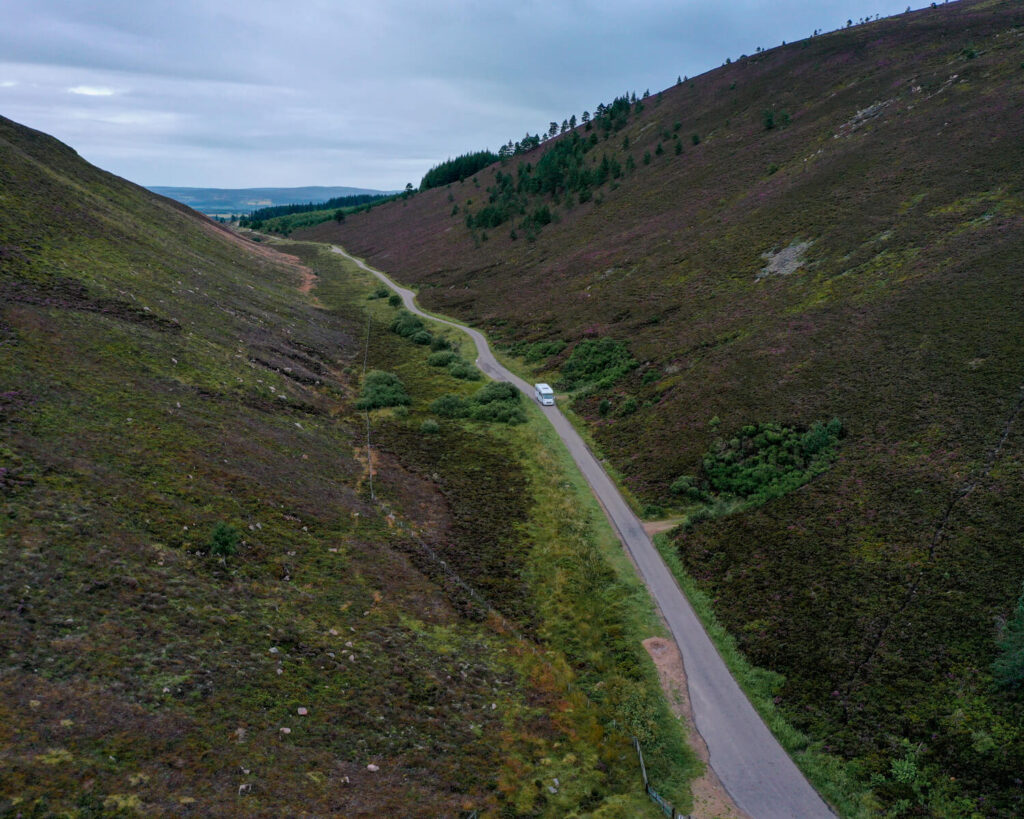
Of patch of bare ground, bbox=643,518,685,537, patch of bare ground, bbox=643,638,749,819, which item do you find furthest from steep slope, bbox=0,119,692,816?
patch of bare ground, bbox=643,518,685,537

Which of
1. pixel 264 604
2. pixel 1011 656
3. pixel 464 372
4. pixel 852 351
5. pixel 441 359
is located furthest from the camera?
pixel 441 359

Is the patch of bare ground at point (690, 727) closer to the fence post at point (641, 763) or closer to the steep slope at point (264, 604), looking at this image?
the steep slope at point (264, 604)

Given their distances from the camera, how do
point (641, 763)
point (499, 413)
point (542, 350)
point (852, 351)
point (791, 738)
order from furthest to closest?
1. point (542, 350)
2. point (499, 413)
3. point (852, 351)
4. point (791, 738)
5. point (641, 763)

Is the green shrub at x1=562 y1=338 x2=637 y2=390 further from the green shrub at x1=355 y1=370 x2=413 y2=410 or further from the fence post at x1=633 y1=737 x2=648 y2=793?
the fence post at x1=633 y1=737 x2=648 y2=793

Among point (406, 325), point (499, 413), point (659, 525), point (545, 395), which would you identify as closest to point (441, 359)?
point (406, 325)

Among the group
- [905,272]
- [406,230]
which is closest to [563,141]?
[406,230]

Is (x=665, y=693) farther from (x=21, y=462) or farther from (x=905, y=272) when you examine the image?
(x=905, y=272)

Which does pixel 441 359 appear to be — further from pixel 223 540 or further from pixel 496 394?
pixel 223 540
